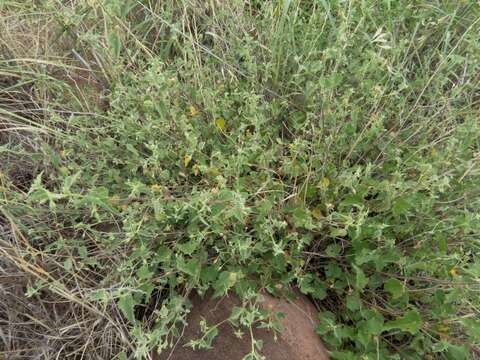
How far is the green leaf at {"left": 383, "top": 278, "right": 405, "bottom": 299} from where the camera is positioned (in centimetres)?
168

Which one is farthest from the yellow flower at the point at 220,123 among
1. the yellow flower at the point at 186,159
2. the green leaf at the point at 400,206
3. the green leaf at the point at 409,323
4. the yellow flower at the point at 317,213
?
the green leaf at the point at 409,323

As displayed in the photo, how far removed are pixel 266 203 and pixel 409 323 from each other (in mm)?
624

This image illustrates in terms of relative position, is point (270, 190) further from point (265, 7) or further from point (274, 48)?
point (265, 7)

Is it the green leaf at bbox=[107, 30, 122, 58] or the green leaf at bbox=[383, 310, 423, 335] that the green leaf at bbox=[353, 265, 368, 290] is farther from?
the green leaf at bbox=[107, 30, 122, 58]

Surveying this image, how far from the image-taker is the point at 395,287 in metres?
1.69

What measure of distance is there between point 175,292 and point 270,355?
405mm

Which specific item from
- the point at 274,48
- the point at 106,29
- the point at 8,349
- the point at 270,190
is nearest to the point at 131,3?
the point at 106,29

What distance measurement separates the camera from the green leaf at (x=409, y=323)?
1.61 meters

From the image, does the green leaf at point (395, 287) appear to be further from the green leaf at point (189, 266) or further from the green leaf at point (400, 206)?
the green leaf at point (189, 266)

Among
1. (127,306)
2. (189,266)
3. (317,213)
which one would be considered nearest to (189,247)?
(189,266)

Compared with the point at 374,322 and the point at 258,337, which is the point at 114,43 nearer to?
the point at 258,337

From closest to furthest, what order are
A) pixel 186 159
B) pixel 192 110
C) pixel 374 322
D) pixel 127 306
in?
pixel 127 306 < pixel 374 322 < pixel 186 159 < pixel 192 110

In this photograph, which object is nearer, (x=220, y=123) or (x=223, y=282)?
(x=223, y=282)

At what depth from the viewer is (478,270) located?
1.56 metres
